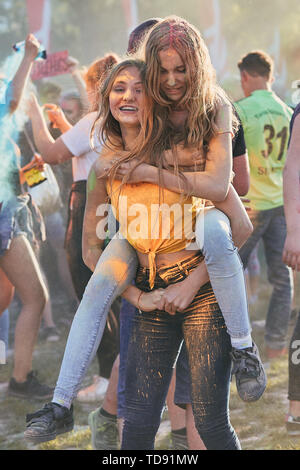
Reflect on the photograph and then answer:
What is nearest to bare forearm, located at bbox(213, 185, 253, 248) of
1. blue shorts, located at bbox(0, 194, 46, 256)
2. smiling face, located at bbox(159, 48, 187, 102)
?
smiling face, located at bbox(159, 48, 187, 102)

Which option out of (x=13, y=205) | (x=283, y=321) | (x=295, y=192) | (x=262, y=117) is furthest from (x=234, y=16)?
(x=295, y=192)

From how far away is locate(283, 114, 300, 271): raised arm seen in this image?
2.89 meters

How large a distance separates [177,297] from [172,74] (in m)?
0.70

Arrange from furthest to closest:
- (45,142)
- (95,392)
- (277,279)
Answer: (277,279) < (95,392) < (45,142)

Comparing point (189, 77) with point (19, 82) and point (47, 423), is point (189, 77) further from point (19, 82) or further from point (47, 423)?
point (19, 82)

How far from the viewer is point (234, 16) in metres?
6.92

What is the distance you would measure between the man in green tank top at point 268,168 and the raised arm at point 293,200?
1.31 m

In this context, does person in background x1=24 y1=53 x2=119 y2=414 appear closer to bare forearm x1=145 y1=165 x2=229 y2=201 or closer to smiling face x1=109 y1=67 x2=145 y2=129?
smiling face x1=109 y1=67 x2=145 y2=129

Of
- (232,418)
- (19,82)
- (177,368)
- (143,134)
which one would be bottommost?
(232,418)

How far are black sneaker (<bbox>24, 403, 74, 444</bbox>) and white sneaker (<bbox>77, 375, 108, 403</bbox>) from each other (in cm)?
177

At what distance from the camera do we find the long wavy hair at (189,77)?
7.14 feet

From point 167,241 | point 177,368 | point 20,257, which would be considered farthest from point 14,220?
point 167,241

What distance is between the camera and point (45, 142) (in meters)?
3.64

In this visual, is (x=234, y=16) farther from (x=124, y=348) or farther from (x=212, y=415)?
(x=212, y=415)
